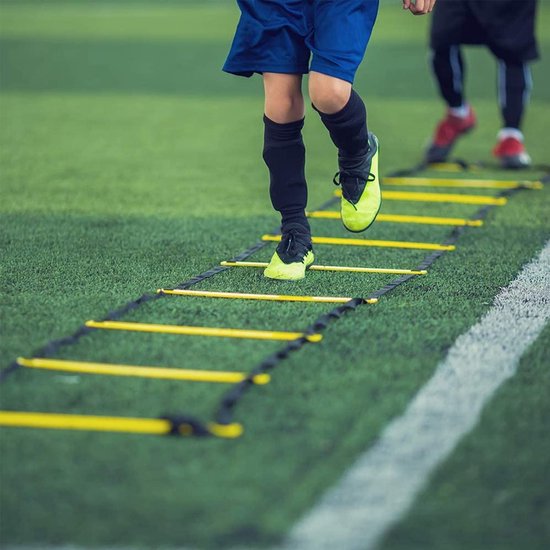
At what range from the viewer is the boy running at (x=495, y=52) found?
6250 mm

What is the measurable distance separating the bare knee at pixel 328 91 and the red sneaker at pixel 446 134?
8.62 ft

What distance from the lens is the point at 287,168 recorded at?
407cm

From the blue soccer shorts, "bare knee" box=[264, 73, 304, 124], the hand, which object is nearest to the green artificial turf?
"bare knee" box=[264, 73, 304, 124]

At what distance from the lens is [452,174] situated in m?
6.11

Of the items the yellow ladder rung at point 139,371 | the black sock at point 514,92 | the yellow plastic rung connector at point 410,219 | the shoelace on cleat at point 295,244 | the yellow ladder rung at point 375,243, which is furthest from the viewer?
the black sock at point 514,92

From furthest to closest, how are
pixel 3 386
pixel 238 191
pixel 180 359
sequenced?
pixel 238 191
pixel 180 359
pixel 3 386

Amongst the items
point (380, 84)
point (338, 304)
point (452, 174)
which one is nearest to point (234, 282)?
point (338, 304)

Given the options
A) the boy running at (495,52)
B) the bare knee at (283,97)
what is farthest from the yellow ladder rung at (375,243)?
the boy running at (495,52)

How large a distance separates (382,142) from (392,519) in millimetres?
5325

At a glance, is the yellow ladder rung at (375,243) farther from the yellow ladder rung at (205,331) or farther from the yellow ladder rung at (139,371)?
the yellow ladder rung at (139,371)

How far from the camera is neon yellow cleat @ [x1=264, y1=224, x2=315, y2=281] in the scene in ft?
12.6

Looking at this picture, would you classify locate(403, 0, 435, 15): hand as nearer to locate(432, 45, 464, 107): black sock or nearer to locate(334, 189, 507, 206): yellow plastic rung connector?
locate(334, 189, 507, 206): yellow plastic rung connector

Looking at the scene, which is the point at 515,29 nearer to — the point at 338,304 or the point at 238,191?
the point at 238,191

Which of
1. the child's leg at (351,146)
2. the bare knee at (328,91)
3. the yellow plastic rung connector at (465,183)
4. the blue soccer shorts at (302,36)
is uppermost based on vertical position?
the blue soccer shorts at (302,36)
